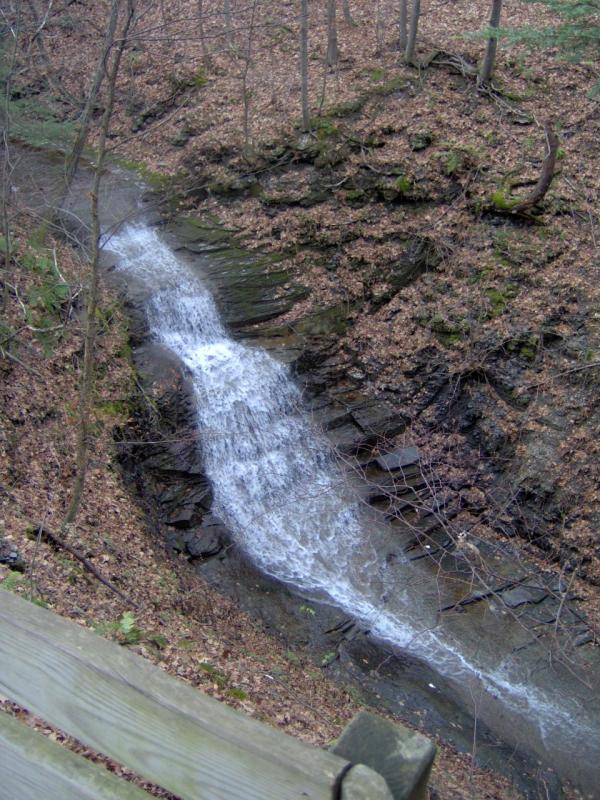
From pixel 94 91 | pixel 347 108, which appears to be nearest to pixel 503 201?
pixel 347 108

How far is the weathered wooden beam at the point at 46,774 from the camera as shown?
1413 millimetres

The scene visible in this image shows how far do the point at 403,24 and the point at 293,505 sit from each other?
13305 millimetres

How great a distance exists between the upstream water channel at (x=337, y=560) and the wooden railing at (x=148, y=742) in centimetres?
633

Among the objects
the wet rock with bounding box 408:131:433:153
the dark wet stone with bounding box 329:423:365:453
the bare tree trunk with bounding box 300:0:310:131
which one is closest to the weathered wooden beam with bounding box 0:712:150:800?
the dark wet stone with bounding box 329:423:365:453

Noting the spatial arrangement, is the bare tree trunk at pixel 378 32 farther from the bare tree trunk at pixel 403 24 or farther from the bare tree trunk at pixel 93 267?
the bare tree trunk at pixel 93 267

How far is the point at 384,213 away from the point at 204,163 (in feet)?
16.6

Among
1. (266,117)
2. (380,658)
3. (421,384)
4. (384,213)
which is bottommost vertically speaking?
(380,658)

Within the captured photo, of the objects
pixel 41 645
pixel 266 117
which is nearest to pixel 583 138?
pixel 266 117

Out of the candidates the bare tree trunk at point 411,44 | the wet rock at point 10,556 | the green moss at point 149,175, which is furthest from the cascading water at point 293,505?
the bare tree trunk at point 411,44

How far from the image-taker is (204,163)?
54.4 ft

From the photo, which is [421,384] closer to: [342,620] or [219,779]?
[342,620]

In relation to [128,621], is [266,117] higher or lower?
higher

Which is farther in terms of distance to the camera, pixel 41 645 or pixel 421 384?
pixel 421 384

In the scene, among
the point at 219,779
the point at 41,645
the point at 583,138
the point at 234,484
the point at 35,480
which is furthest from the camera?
the point at 583,138
